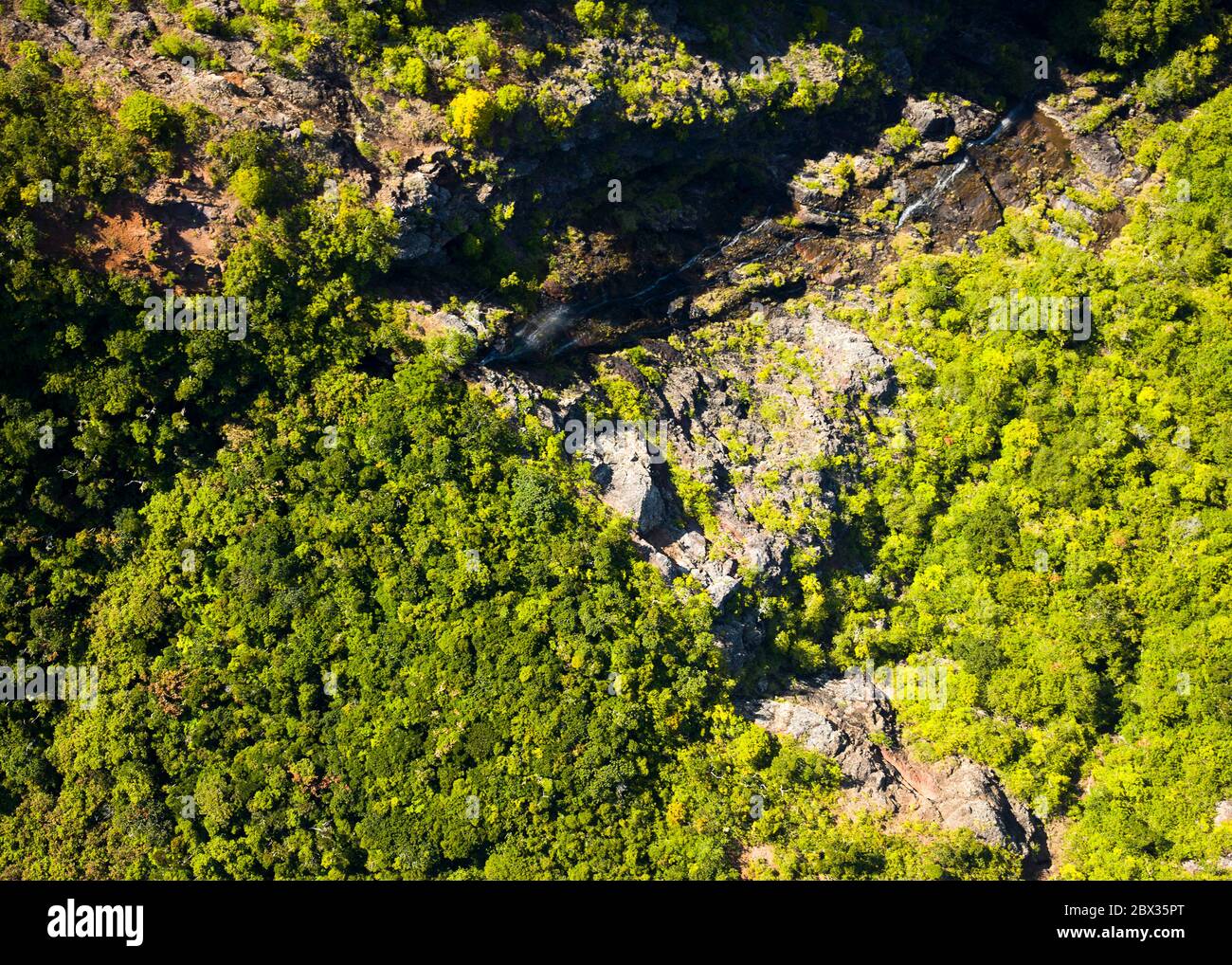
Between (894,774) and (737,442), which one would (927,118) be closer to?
(737,442)

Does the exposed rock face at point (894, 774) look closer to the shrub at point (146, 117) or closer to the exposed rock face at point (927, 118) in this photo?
the exposed rock face at point (927, 118)

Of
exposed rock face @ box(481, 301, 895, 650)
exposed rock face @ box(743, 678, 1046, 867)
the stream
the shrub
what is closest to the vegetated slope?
the shrub

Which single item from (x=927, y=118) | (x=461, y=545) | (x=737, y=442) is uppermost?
(x=927, y=118)

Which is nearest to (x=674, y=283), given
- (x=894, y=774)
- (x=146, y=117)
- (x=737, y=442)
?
(x=737, y=442)

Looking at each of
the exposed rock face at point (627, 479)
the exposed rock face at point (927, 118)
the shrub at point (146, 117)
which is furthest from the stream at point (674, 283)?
the shrub at point (146, 117)

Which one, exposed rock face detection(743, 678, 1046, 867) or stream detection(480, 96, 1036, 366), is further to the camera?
stream detection(480, 96, 1036, 366)

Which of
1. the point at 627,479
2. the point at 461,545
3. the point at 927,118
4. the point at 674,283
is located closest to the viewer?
the point at 461,545

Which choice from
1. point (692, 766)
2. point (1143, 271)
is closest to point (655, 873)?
point (692, 766)

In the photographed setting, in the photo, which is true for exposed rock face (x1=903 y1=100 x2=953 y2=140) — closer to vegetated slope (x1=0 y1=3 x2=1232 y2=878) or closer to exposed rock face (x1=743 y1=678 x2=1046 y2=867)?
vegetated slope (x1=0 y1=3 x2=1232 y2=878)
